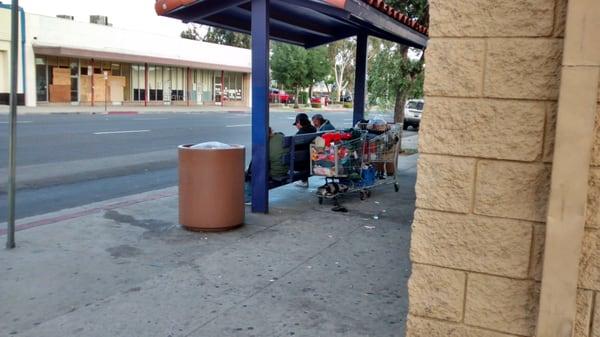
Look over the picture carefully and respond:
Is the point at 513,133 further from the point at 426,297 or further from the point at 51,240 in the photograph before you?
the point at 51,240

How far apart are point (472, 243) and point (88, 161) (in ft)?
39.5

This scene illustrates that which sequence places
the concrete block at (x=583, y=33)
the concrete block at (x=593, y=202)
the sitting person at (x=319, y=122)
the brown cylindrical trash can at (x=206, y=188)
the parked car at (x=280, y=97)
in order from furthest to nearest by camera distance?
1. the parked car at (x=280, y=97)
2. the sitting person at (x=319, y=122)
3. the brown cylindrical trash can at (x=206, y=188)
4. the concrete block at (x=593, y=202)
5. the concrete block at (x=583, y=33)

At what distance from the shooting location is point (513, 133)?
8.61 ft

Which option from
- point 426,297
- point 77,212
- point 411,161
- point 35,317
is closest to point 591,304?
point 426,297

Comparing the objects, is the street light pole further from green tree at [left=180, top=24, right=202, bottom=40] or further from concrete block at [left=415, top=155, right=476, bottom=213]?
green tree at [left=180, top=24, right=202, bottom=40]

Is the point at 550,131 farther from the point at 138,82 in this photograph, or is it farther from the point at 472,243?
the point at 138,82

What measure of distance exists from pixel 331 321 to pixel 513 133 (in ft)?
7.82

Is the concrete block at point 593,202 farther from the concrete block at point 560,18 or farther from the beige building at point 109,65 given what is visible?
the beige building at point 109,65

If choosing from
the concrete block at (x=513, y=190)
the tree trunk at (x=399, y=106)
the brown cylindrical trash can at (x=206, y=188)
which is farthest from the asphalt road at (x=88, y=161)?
the concrete block at (x=513, y=190)

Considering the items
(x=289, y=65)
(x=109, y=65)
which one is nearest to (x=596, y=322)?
(x=109, y=65)

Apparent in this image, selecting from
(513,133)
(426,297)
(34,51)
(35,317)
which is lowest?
(35,317)

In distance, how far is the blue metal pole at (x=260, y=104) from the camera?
7.64 metres

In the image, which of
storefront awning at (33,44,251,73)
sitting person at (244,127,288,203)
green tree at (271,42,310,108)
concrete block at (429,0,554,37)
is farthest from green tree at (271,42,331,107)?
concrete block at (429,0,554,37)

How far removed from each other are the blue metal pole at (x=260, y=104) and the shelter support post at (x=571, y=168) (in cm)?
557
